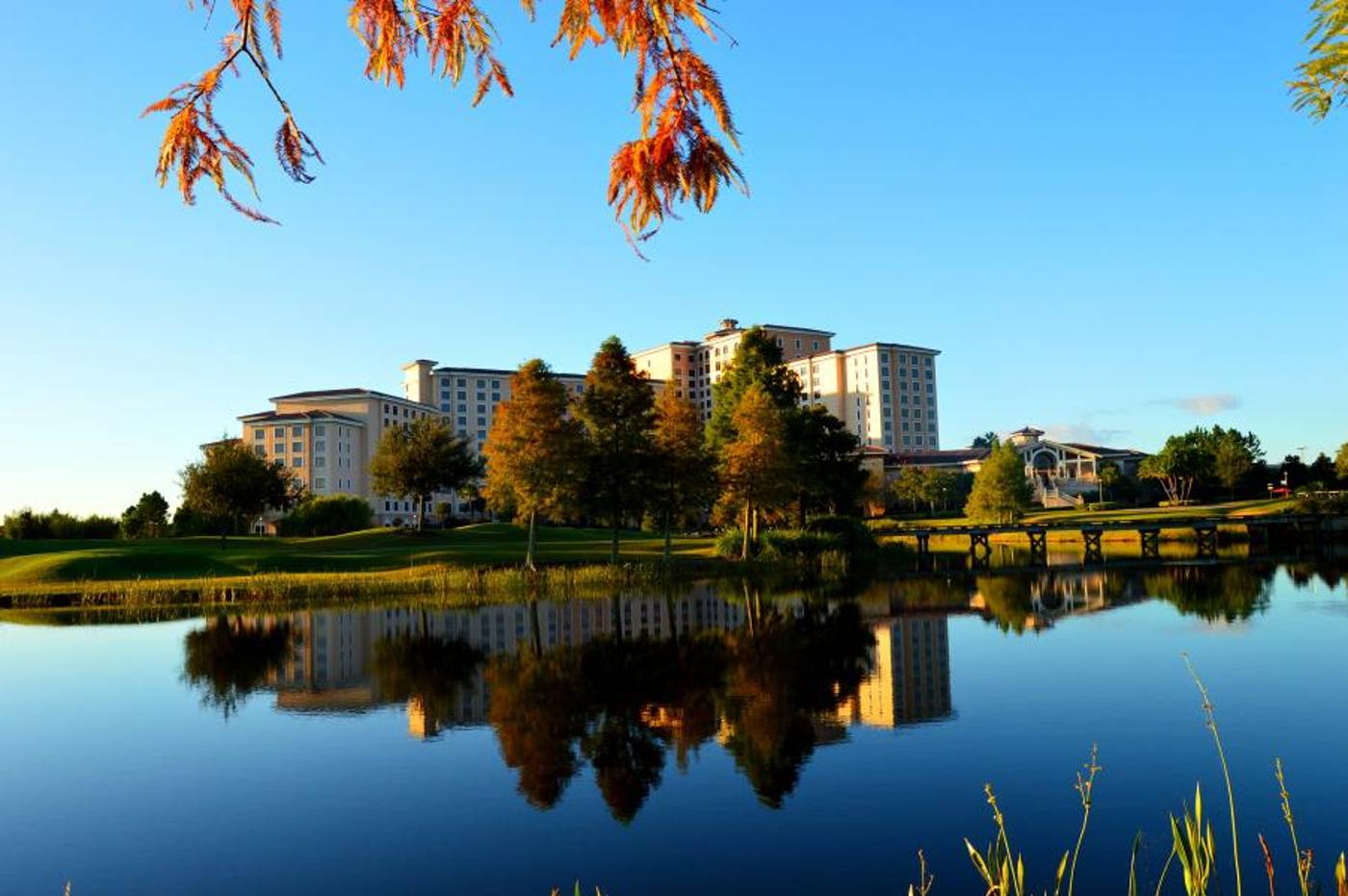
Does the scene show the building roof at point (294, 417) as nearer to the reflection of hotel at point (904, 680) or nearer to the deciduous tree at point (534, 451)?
the deciduous tree at point (534, 451)

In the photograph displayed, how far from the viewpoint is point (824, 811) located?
11891mm

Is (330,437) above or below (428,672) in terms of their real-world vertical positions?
above

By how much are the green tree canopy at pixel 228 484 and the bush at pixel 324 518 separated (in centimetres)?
870

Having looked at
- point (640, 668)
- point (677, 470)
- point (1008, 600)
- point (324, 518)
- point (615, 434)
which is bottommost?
point (1008, 600)

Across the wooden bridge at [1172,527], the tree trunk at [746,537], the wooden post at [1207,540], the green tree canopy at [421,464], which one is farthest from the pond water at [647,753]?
the green tree canopy at [421,464]

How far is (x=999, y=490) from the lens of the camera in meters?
83.8

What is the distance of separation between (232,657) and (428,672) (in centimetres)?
721

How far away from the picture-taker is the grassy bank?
139 ft

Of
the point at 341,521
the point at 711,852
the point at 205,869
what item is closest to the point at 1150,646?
the point at 711,852

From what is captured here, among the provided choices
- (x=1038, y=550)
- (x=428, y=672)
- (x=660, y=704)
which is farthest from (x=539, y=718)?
(x=1038, y=550)

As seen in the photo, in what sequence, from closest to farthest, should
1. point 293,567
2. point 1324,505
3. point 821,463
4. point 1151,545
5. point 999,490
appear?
1. point 293,567
2. point 821,463
3. point 1151,545
4. point 1324,505
5. point 999,490

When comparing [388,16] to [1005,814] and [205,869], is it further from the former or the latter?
[1005,814]

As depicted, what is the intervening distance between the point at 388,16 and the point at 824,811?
1009 cm

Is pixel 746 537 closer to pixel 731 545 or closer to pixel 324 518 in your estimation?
pixel 731 545
